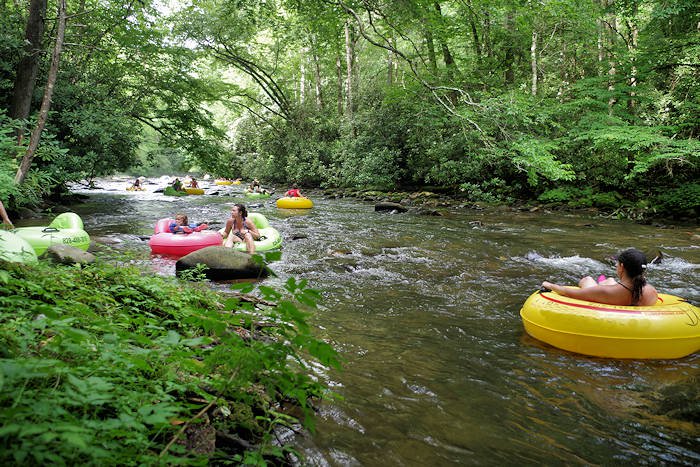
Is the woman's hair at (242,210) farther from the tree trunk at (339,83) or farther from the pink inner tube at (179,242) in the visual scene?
the tree trunk at (339,83)

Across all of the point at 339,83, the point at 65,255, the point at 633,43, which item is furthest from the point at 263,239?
the point at 339,83

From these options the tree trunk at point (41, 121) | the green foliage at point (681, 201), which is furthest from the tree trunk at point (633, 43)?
the tree trunk at point (41, 121)

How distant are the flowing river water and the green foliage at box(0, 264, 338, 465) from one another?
58 centimetres

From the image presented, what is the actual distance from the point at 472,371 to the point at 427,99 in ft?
49.5

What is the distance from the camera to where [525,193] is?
15977 mm

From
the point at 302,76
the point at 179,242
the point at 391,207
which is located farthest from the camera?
the point at 302,76

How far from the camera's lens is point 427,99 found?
16.8m

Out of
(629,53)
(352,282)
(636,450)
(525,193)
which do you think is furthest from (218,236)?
(629,53)

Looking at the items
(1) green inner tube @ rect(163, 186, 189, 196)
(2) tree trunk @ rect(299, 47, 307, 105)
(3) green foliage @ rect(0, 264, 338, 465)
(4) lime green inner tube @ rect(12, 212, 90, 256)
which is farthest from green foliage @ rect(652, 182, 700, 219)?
(2) tree trunk @ rect(299, 47, 307, 105)

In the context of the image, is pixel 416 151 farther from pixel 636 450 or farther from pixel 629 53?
pixel 636 450

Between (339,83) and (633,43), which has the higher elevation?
(339,83)

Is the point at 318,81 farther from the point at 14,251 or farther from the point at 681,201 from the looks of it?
the point at 14,251

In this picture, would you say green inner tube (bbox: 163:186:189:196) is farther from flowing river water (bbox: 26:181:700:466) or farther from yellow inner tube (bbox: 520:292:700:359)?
yellow inner tube (bbox: 520:292:700:359)

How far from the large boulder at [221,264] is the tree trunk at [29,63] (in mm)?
6417
